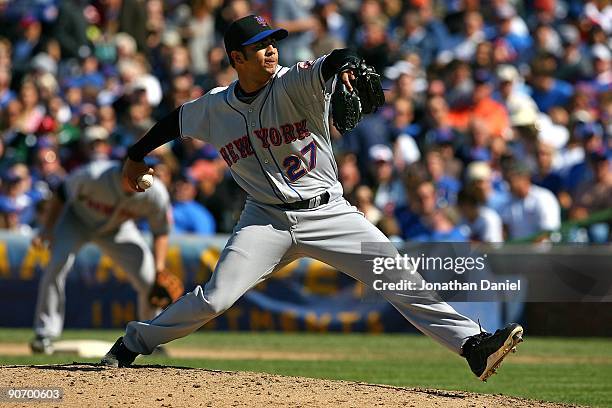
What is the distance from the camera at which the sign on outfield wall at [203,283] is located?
13.1 metres

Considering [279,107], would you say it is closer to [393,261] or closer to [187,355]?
[393,261]

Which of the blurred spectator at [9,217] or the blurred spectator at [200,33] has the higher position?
the blurred spectator at [200,33]

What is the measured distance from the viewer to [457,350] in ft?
22.1

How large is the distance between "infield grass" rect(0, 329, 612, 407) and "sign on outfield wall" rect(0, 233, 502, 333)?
0.65ft

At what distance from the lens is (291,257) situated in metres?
6.98

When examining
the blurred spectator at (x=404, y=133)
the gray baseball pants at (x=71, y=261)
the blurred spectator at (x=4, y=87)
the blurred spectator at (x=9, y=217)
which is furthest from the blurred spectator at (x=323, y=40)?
the gray baseball pants at (x=71, y=261)

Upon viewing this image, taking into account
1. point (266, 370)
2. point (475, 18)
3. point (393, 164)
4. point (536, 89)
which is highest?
point (475, 18)

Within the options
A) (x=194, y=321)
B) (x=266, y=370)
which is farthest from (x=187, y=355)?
(x=194, y=321)

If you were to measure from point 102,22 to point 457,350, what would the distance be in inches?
505

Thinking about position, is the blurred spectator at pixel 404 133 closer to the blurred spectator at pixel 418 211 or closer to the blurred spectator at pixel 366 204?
the blurred spectator at pixel 418 211

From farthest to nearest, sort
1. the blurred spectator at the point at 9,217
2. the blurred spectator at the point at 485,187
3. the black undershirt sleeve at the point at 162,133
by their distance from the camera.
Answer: the blurred spectator at the point at 9,217, the blurred spectator at the point at 485,187, the black undershirt sleeve at the point at 162,133

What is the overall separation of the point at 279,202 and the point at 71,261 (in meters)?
4.44

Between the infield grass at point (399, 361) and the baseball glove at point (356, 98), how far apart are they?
8.52 feet

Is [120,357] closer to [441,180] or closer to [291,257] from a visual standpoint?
[291,257]
